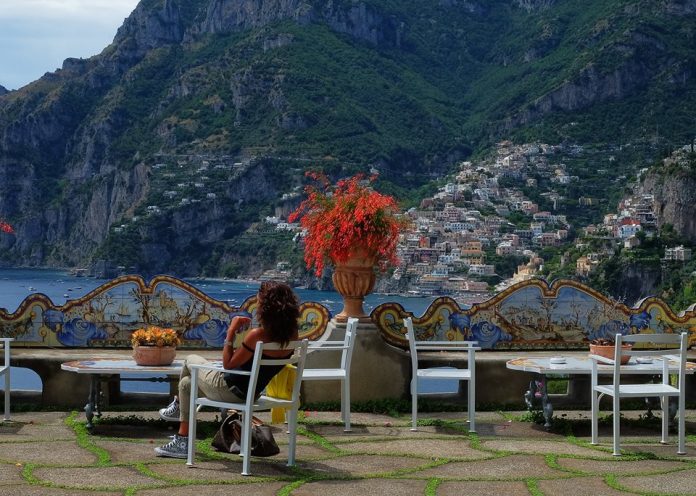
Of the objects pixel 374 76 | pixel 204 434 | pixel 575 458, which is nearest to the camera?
pixel 575 458

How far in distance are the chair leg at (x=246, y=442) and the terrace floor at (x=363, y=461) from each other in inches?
2.7

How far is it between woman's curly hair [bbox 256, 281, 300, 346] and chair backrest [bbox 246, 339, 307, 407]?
0.21ft

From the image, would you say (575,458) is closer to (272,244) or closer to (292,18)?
(272,244)

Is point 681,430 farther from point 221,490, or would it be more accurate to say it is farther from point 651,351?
point 221,490

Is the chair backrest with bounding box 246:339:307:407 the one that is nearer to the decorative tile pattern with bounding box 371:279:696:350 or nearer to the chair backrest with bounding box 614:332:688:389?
the chair backrest with bounding box 614:332:688:389

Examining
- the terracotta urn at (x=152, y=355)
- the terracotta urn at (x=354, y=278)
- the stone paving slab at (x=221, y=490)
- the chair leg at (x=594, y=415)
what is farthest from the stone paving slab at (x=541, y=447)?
the terracotta urn at (x=152, y=355)

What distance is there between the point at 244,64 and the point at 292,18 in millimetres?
12620

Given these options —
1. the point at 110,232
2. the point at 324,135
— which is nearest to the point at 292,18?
the point at 324,135

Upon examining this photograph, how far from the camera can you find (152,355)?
826 centimetres

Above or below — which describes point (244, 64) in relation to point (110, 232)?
above

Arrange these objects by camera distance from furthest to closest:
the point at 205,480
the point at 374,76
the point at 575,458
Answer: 1. the point at 374,76
2. the point at 575,458
3. the point at 205,480

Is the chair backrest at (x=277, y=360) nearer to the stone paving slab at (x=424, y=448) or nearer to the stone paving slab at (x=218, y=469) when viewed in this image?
the stone paving slab at (x=218, y=469)

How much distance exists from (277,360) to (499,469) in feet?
4.84

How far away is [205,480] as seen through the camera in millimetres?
6531
